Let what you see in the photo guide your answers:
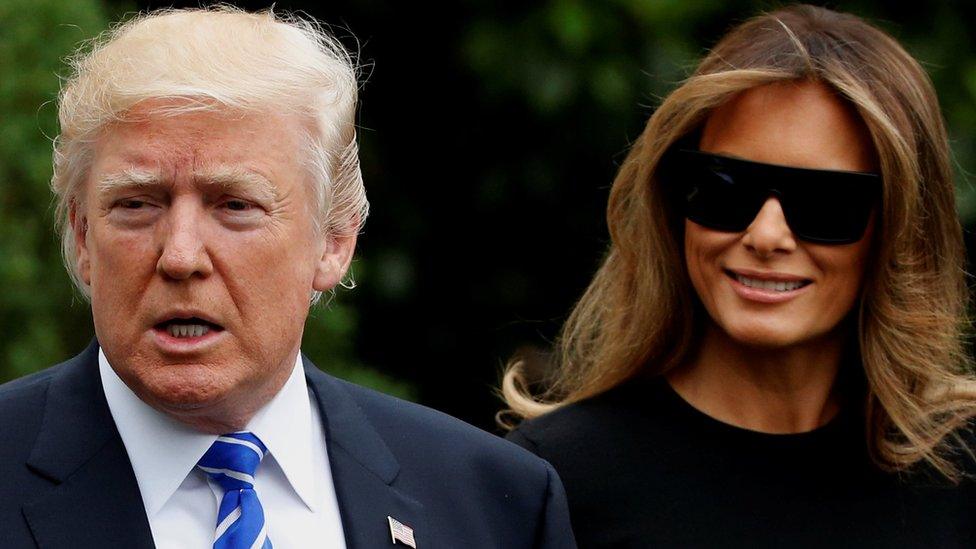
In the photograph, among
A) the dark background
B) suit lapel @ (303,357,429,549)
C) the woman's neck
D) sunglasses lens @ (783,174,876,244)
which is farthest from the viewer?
the dark background

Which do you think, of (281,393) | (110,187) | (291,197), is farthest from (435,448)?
(110,187)

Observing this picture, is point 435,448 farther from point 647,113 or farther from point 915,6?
point 915,6

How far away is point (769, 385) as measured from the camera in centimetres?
364

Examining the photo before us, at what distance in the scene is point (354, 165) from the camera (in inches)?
123

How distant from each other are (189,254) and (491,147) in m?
3.38

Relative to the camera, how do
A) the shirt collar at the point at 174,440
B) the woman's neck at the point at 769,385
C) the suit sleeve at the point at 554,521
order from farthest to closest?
the woman's neck at the point at 769,385
the suit sleeve at the point at 554,521
the shirt collar at the point at 174,440

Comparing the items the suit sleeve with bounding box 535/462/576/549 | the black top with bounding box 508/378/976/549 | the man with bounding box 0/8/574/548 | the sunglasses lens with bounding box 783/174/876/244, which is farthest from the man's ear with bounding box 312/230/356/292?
the sunglasses lens with bounding box 783/174/876/244

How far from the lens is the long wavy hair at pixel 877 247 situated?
140 inches

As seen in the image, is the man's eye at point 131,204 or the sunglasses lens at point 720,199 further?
the sunglasses lens at point 720,199

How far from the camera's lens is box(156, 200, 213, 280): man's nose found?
2.69 metres

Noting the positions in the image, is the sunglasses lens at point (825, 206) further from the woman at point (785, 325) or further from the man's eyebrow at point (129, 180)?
the man's eyebrow at point (129, 180)

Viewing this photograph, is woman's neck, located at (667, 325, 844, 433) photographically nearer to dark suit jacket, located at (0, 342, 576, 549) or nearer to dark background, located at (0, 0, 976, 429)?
dark suit jacket, located at (0, 342, 576, 549)

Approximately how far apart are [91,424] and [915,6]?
3812mm

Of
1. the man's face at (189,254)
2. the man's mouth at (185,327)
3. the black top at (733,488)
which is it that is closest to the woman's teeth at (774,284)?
the black top at (733,488)
